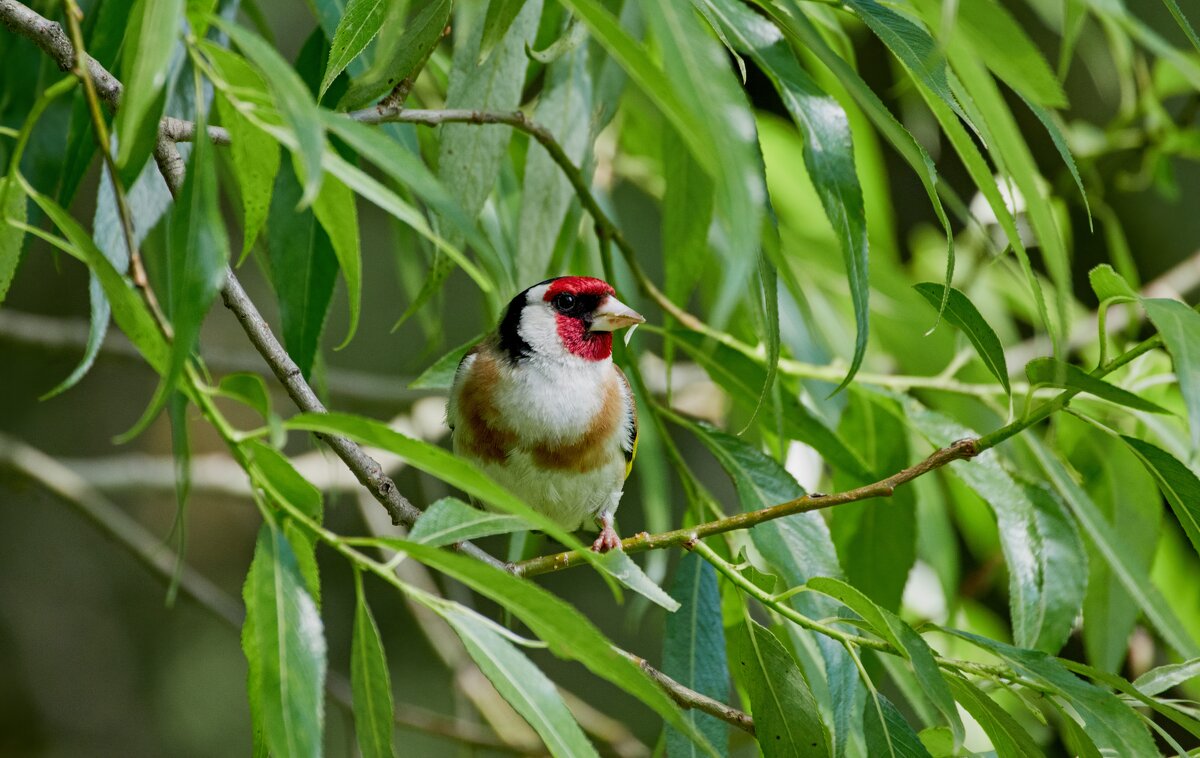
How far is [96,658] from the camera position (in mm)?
6137

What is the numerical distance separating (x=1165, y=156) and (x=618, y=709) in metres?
3.48

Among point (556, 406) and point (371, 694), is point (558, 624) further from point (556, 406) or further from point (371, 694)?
point (556, 406)

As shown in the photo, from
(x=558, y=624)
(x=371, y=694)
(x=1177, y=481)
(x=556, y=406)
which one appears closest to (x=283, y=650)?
(x=371, y=694)

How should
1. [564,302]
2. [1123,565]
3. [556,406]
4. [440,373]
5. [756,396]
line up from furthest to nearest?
[564,302] < [556,406] < [756,396] < [440,373] < [1123,565]

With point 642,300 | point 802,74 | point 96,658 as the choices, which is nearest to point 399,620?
point 96,658

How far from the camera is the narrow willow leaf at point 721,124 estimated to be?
1.03 metres

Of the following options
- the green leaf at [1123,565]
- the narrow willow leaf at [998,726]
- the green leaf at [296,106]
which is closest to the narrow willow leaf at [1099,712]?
the narrow willow leaf at [998,726]

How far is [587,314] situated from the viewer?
2693 mm

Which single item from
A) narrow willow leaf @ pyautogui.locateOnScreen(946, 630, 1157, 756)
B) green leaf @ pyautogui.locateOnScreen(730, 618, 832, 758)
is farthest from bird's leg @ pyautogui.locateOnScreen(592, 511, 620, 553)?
narrow willow leaf @ pyautogui.locateOnScreen(946, 630, 1157, 756)

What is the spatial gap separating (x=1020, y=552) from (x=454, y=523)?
1.06 m

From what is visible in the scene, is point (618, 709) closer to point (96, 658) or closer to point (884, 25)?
point (96, 658)

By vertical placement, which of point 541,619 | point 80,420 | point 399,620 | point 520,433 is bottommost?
point 399,620

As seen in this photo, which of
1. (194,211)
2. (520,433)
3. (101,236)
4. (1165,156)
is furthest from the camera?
(1165,156)

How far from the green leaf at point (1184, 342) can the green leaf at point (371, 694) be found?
864mm
